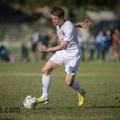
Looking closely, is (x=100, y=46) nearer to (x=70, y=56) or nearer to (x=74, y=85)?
(x=74, y=85)

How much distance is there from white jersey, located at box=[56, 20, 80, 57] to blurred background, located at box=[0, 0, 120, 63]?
66.6 feet

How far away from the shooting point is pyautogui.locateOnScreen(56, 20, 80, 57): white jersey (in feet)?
34.1

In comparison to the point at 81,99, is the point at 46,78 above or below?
above

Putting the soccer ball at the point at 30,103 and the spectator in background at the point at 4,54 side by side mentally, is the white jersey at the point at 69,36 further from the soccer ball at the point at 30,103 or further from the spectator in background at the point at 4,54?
the spectator in background at the point at 4,54

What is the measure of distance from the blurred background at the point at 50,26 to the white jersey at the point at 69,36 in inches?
799

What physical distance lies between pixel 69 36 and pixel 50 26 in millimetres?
51874

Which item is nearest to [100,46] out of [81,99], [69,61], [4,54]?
[4,54]

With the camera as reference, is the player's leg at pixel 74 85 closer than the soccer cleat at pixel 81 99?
Yes

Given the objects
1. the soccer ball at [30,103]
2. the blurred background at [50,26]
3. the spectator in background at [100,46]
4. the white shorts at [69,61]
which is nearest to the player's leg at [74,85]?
the white shorts at [69,61]

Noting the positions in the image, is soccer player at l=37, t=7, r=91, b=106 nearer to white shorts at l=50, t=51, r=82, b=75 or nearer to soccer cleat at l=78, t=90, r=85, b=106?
white shorts at l=50, t=51, r=82, b=75

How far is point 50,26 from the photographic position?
62.1 meters

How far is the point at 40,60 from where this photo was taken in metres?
32.7

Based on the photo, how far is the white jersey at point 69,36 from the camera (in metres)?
10.4

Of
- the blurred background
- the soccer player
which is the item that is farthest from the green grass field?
the blurred background
